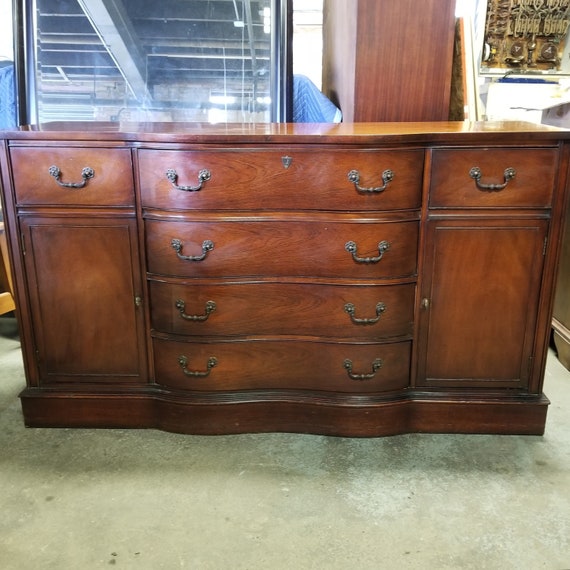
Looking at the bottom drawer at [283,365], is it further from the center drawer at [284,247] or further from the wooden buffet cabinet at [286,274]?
the center drawer at [284,247]

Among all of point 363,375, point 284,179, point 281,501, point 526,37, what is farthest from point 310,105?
point 526,37

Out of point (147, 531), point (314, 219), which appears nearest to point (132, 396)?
point (147, 531)

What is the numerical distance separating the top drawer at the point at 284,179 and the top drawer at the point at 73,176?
6 cm

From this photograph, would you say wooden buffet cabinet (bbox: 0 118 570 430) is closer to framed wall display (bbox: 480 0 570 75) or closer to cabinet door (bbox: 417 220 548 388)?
cabinet door (bbox: 417 220 548 388)

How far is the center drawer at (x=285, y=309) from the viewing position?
164cm

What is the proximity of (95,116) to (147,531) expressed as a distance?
1891mm

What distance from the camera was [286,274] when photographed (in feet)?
5.36

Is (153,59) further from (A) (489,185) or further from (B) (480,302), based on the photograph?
(B) (480,302)

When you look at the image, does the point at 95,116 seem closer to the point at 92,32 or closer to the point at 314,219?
the point at 92,32

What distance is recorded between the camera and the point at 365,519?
4.65 feet

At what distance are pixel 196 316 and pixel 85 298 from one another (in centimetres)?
34

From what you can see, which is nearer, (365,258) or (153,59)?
(365,258)

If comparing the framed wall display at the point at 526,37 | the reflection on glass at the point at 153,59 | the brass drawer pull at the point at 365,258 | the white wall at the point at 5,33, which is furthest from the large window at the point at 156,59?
the framed wall display at the point at 526,37

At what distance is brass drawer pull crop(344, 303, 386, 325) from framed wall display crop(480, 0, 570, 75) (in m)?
3.34
